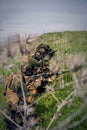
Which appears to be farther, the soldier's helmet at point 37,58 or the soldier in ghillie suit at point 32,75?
the soldier's helmet at point 37,58

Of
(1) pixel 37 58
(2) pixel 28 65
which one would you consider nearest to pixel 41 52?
(1) pixel 37 58

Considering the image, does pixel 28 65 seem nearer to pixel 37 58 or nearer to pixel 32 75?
pixel 32 75

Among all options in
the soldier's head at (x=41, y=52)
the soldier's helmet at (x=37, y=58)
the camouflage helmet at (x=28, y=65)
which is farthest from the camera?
the soldier's head at (x=41, y=52)

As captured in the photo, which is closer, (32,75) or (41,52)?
(32,75)

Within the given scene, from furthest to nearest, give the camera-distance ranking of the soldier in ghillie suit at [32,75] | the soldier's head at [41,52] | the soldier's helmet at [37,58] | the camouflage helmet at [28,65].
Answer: the soldier's head at [41,52], the soldier's helmet at [37,58], the camouflage helmet at [28,65], the soldier in ghillie suit at [32,75]

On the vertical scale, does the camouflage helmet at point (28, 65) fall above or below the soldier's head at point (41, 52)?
below

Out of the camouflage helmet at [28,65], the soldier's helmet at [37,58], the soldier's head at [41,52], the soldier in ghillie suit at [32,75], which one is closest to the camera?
the soldier in ghillie suit at [32,75]

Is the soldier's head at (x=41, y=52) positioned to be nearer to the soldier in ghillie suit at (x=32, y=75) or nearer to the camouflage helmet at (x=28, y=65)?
the soldier in ghillie suit at (x=32, y=75)

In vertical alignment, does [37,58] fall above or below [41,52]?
below

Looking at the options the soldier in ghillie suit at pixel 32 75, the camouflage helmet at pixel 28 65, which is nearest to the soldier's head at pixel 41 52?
the soldier in ghillie suit at pixel 32 75

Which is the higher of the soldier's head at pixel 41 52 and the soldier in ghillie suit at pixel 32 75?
the soldier's head at pixel 41 52

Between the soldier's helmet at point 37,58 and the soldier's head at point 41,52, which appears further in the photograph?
the soldier's head at point 41,52

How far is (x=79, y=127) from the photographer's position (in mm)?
5062

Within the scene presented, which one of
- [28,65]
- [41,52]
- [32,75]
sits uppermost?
[41,52]
